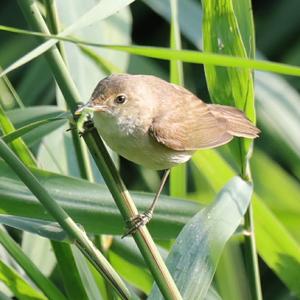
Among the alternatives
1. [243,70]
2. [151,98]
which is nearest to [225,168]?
[151,98]

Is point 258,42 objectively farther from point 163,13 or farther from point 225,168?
point 225,168

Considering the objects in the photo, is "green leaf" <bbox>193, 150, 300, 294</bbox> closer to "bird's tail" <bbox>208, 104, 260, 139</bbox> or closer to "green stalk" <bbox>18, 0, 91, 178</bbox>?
"bird's tail" <bbox>208, 104, 260, 139</bbox>

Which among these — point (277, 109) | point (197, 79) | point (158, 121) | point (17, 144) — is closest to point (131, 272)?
point (158, 121)

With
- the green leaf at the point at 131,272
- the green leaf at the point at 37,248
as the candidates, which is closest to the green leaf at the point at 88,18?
the green leaf at the point at 131,272

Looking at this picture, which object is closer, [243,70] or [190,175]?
[243,70]

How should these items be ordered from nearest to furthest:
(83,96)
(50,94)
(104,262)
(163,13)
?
1. (104,262)
2. (83,96)
3. (163,13)
4. (50,94)

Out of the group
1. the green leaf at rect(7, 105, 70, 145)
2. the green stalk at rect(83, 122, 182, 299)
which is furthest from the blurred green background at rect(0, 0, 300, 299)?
the green stalk at rect(83, 122, 182, 299)
